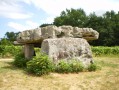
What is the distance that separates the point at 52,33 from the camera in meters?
14.5

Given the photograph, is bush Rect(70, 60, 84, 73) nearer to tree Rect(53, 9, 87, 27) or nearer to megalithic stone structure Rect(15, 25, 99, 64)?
megalithic stone structure Rect(15, 25, 99, 64)

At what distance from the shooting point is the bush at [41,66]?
1242cm

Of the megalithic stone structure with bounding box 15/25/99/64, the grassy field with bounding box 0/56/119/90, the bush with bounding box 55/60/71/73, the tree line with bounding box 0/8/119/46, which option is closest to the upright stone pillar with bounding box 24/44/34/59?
the megalithic stone structure with bounding box 15/25/99/64

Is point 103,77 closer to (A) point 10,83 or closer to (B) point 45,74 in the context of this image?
(B) point 45,74

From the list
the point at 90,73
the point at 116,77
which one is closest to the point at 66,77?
the point at 90,73

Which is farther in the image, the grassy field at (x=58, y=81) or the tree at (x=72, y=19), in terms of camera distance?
the tree at (x=72, y=19)

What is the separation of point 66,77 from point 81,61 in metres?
1.92

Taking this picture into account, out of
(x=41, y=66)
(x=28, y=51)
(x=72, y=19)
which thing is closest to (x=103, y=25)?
(x=72, y=19)

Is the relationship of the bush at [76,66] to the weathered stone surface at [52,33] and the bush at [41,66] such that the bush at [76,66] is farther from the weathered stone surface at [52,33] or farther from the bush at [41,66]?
the weathered stone surface at [52,33]

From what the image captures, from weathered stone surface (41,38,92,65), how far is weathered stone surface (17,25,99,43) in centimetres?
67

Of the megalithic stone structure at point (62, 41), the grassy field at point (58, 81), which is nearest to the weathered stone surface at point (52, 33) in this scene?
the megalithic stone structure at point (62, 41)

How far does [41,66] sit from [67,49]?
85.1 inches

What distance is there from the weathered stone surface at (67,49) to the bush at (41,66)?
2.42ft

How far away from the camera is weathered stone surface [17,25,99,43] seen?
1447 centimetres
